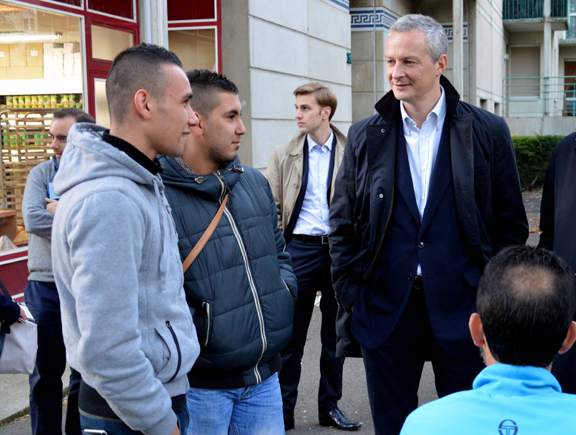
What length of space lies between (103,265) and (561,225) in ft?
6.99

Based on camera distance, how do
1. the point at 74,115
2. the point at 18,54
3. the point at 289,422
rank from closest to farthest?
1. the point at 74,115
2. the point at 289,422
3. the point at 18,54


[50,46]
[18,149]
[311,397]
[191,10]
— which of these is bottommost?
[311,397]

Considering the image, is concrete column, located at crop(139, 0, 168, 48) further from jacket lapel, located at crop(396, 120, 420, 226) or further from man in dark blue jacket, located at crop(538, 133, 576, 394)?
man in dark blue jacket, located at crop(538, 133, 576, 394)

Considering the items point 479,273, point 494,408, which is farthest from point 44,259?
point 494,408

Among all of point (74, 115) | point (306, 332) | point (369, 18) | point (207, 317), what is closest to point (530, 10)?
point (369, 18)

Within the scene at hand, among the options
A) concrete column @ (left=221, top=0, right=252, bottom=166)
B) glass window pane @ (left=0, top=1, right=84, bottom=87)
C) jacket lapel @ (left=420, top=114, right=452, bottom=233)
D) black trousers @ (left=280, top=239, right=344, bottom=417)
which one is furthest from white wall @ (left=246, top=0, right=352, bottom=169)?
jacket lapel @ (left=420, top=114, right=452, bottom=233)

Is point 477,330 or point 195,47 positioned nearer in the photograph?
point 477,330

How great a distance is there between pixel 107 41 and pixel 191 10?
1.86 meters

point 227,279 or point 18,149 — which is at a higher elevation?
point 18,149

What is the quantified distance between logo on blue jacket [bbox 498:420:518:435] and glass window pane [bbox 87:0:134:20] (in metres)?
7.29

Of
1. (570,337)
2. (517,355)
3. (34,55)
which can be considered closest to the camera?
(517,355)

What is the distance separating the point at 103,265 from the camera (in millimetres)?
1818

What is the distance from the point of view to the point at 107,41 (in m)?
7.89

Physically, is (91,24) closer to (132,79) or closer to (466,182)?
(466,182)
